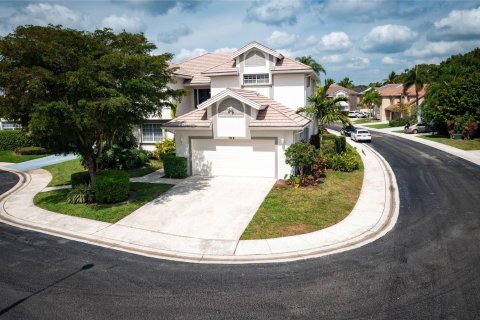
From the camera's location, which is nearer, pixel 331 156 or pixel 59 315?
pixel 59 315

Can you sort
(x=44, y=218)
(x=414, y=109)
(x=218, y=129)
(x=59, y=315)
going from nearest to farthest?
(x=59, y=315), (x=44, y=218), (x=218, y=129), (x=414, y=109)

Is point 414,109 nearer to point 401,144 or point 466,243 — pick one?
point 401,144

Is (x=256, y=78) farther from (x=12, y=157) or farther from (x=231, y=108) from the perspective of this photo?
(x=12, y=157)

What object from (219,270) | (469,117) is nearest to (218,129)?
(219,270)

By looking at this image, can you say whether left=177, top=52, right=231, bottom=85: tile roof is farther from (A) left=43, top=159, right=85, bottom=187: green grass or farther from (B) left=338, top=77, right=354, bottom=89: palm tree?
(B) left=338, top=77, right=354, bottom=89: palm tree

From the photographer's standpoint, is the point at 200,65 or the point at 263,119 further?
the point at 200,65

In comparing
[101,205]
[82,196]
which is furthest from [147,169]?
[101,205]
